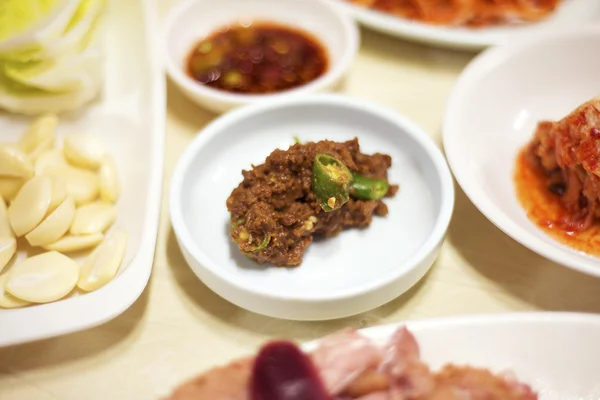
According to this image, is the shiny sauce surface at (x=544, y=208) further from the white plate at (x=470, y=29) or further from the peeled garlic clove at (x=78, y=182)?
the peeled garlic clove at (x=78, y=182)

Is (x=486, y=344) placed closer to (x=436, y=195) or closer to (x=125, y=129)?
(x=436, y=195)

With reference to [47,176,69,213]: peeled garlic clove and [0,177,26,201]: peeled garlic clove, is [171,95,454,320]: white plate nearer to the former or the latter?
[47,176,69,213]: peeled garlic clove

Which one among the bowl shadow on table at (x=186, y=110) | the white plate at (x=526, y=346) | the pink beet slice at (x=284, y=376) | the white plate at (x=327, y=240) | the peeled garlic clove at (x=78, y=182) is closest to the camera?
the pink beet slice at (x=284, y=376)

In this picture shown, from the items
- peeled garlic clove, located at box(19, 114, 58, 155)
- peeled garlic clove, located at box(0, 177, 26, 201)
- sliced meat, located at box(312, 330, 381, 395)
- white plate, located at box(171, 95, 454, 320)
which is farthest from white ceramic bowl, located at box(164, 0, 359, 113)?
sliced meat, located at box(312, 330, 381, 395)

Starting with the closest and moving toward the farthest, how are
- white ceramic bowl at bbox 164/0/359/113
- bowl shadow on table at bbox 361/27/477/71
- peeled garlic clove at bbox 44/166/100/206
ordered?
peeled garlic clove at bbox 44/166/100/206 → white ceramic bowl at bbox 164/0/359/113 → bowl shadow on table at bbox 361/27/477/71

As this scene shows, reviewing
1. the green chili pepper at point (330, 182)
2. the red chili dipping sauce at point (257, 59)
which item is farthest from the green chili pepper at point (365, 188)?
the red chili dipping sauce at point (257, 59)

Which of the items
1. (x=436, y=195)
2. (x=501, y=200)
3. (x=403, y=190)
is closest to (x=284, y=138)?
(x=403, y=190)

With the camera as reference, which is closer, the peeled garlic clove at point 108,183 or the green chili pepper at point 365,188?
the green chili pepper at point 365,188

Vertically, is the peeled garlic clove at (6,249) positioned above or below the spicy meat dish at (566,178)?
below
